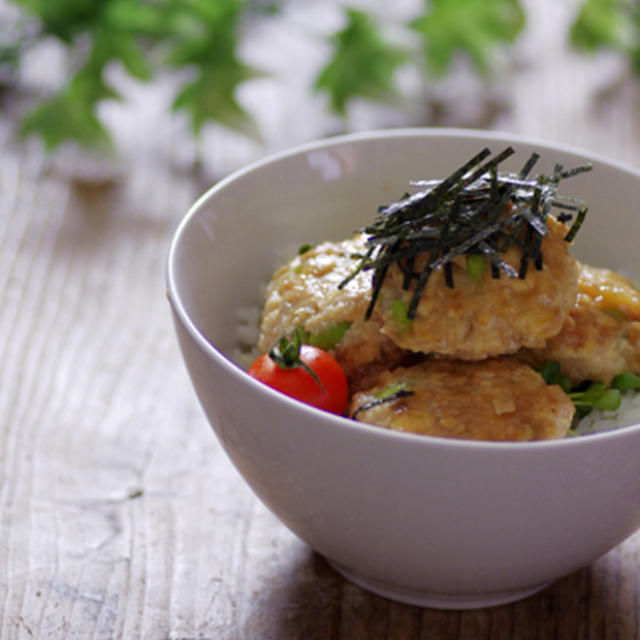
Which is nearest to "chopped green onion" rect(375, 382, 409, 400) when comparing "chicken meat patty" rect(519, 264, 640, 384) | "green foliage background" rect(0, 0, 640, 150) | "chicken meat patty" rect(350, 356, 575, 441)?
"chicken meat patty" rect(350, 356, 575, 441)

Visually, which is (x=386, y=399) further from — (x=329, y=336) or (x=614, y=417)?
(x=614, y=417)

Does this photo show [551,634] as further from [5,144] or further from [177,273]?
[5,144]

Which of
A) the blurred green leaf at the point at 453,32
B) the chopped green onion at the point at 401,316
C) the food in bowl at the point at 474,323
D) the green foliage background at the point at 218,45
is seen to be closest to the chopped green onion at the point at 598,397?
the food in bowl at the point at 474,323

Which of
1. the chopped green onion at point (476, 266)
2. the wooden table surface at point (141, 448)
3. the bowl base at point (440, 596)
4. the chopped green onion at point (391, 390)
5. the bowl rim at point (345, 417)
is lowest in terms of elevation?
the wooden table surface at point (141, 448)

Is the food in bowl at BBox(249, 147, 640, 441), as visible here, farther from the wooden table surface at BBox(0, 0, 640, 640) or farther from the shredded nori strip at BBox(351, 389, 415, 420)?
the wooden table surface at BBox(0, 0, 640, 640)

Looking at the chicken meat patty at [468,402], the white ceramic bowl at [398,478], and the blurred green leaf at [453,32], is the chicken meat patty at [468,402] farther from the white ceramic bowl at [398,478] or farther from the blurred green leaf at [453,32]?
the blurred green leaf at [453,32]

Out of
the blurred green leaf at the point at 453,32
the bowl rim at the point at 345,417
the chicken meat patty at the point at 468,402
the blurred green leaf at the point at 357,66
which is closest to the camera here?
the bowl rim at the point at 345,417

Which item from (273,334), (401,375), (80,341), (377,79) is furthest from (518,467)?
(377,79)

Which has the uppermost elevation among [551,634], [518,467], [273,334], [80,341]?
[518,467]
